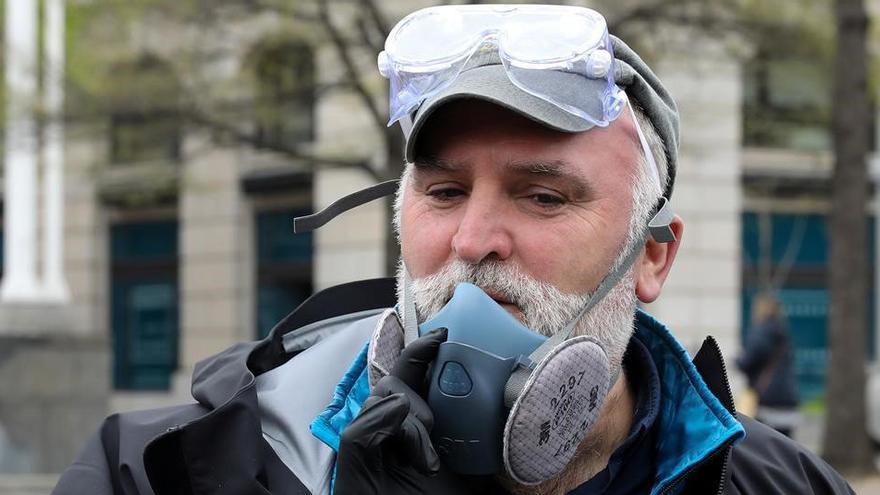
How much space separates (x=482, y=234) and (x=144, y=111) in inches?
381

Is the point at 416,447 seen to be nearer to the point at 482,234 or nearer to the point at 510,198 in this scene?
the point at 482,234

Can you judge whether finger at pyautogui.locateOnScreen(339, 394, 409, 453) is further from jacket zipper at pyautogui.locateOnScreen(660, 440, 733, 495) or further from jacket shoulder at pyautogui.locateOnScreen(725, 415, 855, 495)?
jacket shoulder at pyautogui.locateOnScreen(725, 415, 855, 495)

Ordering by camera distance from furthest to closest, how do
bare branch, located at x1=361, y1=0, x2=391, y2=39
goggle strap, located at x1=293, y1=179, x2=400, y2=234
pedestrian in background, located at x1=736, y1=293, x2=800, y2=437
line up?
pedestrian in background, located at x1=736, y1=293, x2=800, y2=437 < bare branch, located at x1=361, y1=0, x2=391, y2=39 < goggle strap, located at x1=293, y1=179, x2=400, y2=234

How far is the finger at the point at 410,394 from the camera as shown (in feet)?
7.28

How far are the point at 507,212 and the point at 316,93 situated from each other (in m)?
9.53

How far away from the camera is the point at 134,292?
2422cm

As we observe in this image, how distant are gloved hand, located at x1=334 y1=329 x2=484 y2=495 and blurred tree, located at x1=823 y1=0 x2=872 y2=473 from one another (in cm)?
1007

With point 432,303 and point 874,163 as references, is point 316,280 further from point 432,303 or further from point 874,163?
point 432,303

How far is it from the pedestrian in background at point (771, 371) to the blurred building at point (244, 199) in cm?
195

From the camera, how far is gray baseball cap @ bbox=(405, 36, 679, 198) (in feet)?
7.97

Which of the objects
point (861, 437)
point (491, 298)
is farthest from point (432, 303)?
point (861, 437)

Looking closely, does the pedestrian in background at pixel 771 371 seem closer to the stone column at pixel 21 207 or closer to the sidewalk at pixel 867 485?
the sidewalk at pixel 867 485

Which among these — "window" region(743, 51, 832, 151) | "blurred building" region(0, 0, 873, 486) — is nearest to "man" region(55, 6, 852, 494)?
"blurred building" region(0, 0, 873, 486)

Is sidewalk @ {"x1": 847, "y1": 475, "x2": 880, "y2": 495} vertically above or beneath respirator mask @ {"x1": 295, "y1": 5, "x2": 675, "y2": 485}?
beneath
